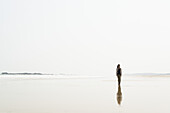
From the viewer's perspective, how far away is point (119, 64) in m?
26.2

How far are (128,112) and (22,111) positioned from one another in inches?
158

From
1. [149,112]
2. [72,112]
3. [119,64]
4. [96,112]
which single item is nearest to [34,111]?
[72,112]

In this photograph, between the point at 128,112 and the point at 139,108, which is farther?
the point at 139,108

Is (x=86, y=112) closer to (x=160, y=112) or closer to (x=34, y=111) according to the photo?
(x=34, y=111)

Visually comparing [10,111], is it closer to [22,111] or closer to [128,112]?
[22,111]

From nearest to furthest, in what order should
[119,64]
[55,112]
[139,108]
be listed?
[55,112] < [139,108] < [119,64]

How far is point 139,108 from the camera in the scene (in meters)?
13.0

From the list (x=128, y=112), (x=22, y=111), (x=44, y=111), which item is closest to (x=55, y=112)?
(x=44, y=111)

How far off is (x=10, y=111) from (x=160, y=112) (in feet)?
18.5

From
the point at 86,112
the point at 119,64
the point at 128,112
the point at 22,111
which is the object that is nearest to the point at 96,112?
the point at 86,112

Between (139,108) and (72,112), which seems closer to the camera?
(72,112)

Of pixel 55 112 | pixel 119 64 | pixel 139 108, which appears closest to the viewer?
pixel 55 112

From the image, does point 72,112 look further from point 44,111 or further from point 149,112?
point 149,112

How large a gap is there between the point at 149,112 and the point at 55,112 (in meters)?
3.52
